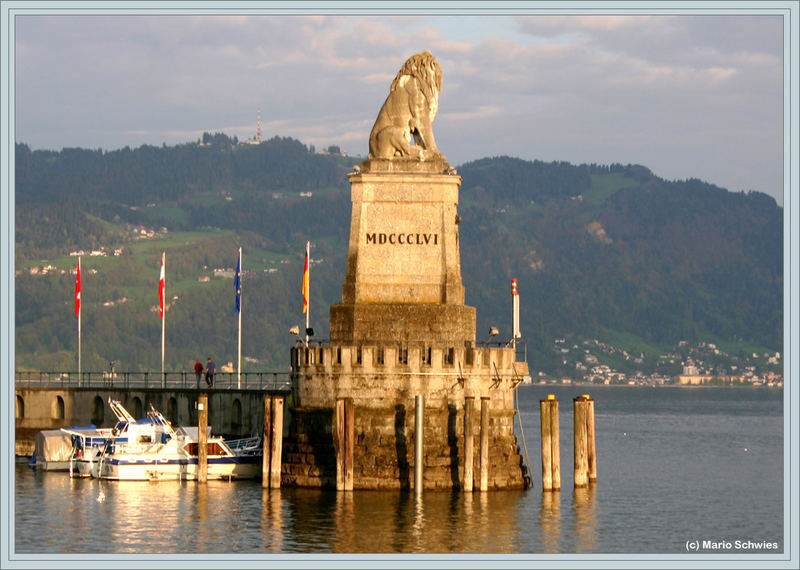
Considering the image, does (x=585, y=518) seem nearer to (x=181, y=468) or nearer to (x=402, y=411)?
(x=402, y=411)

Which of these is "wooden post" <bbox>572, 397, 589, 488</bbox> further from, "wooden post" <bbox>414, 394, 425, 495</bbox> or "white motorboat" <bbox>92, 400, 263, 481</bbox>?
"white motorboat" <bbox>92, 400, 263, 481</bbox>

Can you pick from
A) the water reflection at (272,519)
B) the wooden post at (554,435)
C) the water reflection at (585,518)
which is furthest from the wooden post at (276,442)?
the water reflection at (585,518)

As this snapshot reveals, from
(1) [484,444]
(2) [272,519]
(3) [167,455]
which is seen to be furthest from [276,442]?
(3) [167,455]

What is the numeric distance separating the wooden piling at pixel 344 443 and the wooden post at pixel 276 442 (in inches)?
94.1

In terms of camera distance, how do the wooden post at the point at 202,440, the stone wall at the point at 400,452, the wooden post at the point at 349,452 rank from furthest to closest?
1. the wooden post at the point at 202,440
2. the stone wall at the point at 400,452
3. the wooden post at the point at 349,452

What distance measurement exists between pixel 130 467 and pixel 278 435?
11080 mm

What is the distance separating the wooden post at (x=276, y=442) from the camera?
7475 cm

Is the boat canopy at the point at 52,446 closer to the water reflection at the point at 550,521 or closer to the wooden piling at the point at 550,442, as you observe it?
the wooden piling at the point at 550,442

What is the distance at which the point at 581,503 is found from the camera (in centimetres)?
7575

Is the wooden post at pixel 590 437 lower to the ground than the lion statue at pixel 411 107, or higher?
lower

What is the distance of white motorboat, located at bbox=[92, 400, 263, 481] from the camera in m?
82.4

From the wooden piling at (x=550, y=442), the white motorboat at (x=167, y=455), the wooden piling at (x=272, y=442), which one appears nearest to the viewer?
the wooden piling at (x=550, y=442)

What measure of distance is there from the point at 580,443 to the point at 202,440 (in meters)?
15.5

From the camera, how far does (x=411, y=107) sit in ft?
255
